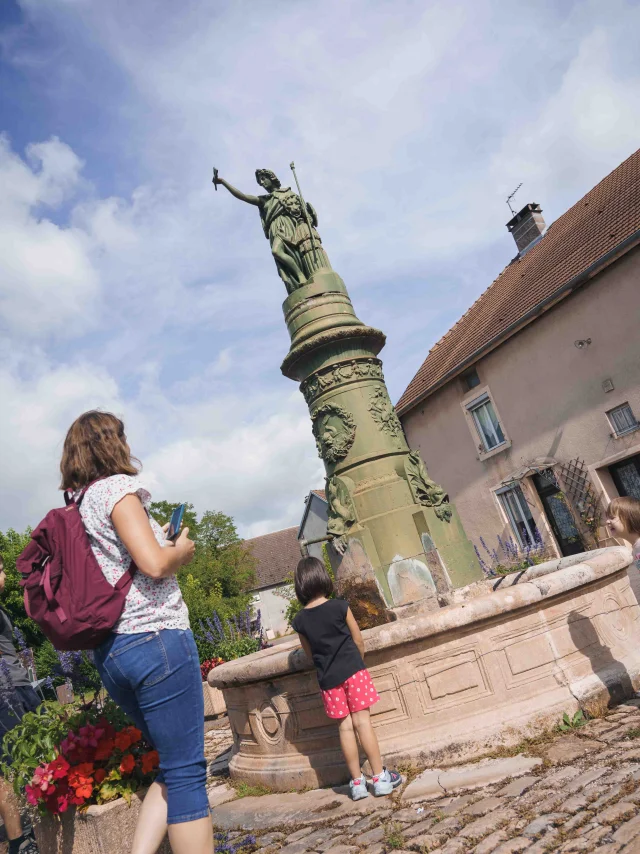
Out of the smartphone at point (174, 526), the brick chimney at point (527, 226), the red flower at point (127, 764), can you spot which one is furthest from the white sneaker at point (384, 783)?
the brick chimney at point (527, 226)

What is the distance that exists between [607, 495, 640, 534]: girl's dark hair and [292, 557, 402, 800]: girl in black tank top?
5.88 ft

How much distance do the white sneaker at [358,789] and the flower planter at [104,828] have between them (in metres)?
1.37

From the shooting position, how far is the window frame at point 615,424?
44.2 ft

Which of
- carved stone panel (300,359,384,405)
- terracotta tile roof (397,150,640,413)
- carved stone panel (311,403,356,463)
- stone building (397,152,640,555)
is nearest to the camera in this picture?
carved stone panel (311,403,356,463)

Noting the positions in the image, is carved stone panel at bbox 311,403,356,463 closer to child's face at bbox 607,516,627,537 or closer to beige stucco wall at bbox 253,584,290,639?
child's face at bbox 607,516,627,537

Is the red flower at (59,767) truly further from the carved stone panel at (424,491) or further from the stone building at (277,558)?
the stone building at (277,558)

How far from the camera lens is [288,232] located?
26.4 ft

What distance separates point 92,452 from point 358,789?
2607mm

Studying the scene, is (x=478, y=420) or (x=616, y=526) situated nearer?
(x=616, y=526)

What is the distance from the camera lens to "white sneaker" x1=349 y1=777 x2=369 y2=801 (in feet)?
12.1

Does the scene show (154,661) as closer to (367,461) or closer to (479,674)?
(479,674)

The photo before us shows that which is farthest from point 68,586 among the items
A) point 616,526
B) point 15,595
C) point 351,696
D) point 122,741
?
point 15,595

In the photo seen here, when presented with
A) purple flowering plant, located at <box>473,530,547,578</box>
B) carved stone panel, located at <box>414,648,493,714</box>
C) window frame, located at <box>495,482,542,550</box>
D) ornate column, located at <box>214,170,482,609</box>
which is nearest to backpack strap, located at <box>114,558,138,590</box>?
carved stone panel, located at <box>414,648,493,714</box>

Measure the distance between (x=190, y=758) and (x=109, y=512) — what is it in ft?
3.13
